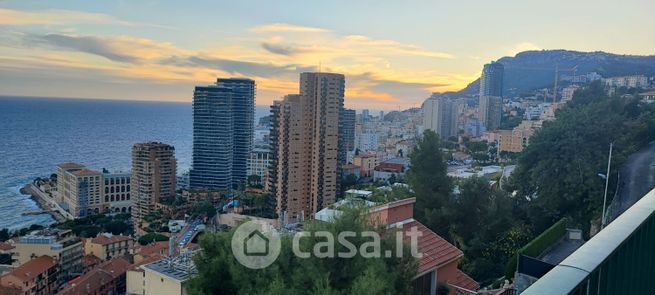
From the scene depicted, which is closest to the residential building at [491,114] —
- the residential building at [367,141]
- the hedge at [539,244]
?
the residential building at [367,141]

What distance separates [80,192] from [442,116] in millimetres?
43707

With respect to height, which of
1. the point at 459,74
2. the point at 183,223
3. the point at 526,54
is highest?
the point at 526,54

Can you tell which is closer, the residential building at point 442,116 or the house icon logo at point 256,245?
the house icon logo at point 256,245

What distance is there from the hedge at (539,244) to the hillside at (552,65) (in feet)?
210

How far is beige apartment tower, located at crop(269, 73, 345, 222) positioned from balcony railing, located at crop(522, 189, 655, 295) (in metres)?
27.0

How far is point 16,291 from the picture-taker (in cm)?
1562

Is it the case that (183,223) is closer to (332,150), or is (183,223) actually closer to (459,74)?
(332,150)

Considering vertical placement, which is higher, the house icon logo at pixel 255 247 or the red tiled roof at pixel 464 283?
the house icon logo at pixel 255 247

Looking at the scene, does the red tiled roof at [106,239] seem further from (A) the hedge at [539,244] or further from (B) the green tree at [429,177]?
(A) the hedge at [539,244]

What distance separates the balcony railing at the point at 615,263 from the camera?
0.87 metres

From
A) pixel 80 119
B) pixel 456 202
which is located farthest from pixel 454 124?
pixel 80 119

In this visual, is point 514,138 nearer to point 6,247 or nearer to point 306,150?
point 306,150

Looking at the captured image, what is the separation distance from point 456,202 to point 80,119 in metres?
119

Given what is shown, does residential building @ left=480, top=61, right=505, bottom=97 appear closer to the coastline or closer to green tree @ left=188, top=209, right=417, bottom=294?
the coastline
